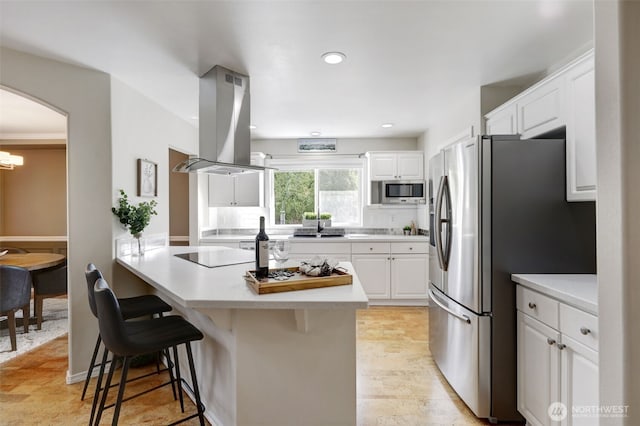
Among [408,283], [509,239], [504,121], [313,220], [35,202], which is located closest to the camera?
[509,239]

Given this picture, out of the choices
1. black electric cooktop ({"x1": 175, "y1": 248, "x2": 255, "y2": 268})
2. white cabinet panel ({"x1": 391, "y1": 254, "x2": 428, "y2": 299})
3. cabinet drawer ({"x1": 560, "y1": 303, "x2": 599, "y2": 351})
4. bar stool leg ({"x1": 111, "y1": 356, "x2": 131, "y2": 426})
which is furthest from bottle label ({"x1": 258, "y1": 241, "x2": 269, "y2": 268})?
white cabinet panel ({"x1": 391, "y1": 254, "x2": 428, "y2": 299})

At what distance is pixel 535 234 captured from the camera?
198cm

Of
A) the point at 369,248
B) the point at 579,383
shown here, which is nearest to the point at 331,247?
the point at 369,248

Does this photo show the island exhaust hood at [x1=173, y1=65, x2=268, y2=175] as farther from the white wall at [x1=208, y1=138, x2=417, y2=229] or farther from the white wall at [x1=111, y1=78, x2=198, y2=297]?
the white wall at [x1=208, y1=138, x2=417, y2=229]

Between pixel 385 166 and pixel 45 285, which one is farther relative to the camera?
pixel 385 166

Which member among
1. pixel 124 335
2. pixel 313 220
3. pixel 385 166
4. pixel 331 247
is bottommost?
pixel 124 335

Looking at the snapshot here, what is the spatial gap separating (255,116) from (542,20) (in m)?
2.86

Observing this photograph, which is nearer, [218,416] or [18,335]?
[218,416]

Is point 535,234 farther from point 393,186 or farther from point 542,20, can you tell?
point 393,186

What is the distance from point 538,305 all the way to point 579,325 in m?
0.29

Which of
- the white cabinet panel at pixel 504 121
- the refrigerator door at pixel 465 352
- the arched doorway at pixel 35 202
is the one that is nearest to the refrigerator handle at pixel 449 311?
the refrigerator door at pixel 465 352

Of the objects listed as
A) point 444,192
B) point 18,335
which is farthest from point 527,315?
point 18,335

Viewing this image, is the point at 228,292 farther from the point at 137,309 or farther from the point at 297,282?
the point at 137,309

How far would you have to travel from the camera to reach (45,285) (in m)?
3.46
